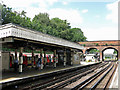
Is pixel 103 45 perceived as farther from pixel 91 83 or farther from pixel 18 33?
pixel 18 33

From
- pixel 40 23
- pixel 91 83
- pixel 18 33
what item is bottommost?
pixel 91 83

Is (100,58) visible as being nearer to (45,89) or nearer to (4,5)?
(4,5)

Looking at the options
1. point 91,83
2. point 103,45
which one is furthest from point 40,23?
point 91,83

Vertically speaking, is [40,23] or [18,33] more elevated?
[40,23]

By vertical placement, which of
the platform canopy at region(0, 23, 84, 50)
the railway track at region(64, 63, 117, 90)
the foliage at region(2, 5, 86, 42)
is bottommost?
the railway track at region(64, 63, 117, 90)

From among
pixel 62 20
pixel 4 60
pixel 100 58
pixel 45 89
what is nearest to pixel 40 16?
pixel 62 20

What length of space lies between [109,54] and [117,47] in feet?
150

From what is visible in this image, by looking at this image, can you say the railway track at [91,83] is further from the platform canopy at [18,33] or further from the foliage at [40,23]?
the foliage at [40,23]

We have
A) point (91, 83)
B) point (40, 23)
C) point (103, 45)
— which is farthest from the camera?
point (40, 23)

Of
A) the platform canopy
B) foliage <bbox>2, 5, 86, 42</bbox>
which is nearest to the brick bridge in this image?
foliage <bbox>2, 5, 86, 42</bbox>

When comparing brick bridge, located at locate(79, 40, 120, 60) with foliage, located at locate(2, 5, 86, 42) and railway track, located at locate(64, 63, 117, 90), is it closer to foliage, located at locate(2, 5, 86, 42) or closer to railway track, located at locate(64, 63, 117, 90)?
foliage, located at locate(2, 5, 86, 42)

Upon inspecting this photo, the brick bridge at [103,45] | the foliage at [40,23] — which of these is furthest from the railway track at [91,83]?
the brick bridge at [103,45]

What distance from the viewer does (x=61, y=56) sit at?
25.1 metres

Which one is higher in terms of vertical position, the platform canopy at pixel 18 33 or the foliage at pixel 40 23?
the foliage at pixel 40 23
